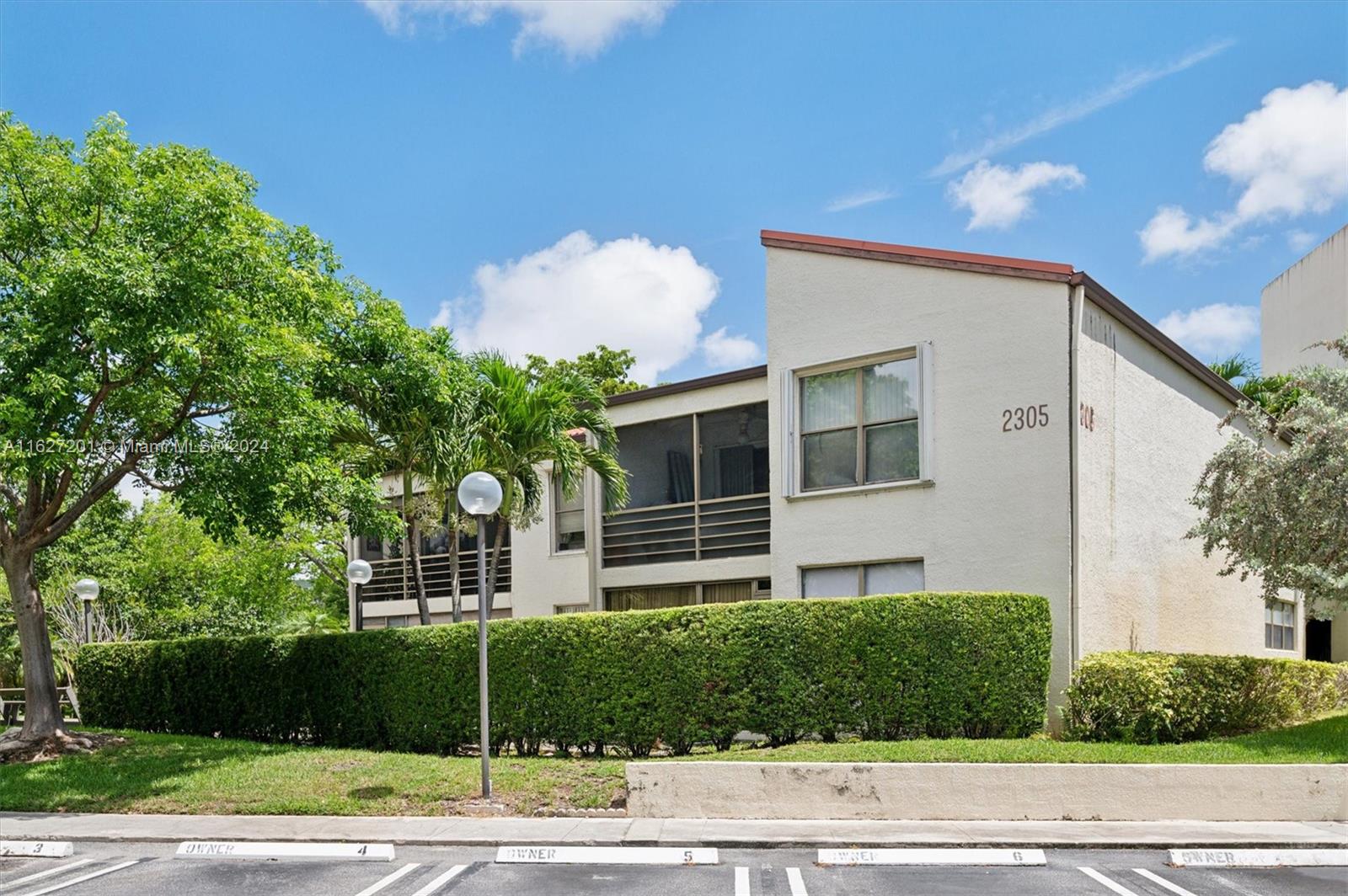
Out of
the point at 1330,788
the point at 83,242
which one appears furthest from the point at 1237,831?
the point at 83,242

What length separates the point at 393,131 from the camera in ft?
51.5

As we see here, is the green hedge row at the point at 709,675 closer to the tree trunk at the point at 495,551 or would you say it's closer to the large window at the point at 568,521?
the tree trunk at the point at 495,551

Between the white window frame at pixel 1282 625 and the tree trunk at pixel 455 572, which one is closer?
the tree trunk at pixel 455 572

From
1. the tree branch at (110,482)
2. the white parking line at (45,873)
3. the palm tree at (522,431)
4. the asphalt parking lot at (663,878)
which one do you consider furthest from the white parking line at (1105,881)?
the tree branch at (110,482)

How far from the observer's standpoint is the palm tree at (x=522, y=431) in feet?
56.2

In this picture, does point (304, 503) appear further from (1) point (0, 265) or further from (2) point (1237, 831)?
(2) point (1237, 831)

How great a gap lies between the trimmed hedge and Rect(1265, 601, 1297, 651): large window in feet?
22.7

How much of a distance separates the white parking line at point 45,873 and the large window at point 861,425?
10.3 metres

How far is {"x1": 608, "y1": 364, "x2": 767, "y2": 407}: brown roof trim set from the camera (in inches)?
708

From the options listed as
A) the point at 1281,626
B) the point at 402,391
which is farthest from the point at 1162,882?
the point at 1281,626

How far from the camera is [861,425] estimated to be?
16188 millimetres

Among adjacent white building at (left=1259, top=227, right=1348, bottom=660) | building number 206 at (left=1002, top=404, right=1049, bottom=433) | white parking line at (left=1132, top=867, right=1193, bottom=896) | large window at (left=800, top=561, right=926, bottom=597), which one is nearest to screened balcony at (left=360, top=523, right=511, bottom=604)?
large window at (left=800, top=561, right=926, bottom=597)

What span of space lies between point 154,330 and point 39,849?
568 centimetres

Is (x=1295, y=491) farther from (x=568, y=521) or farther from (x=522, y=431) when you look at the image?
(x=568, y=521)
